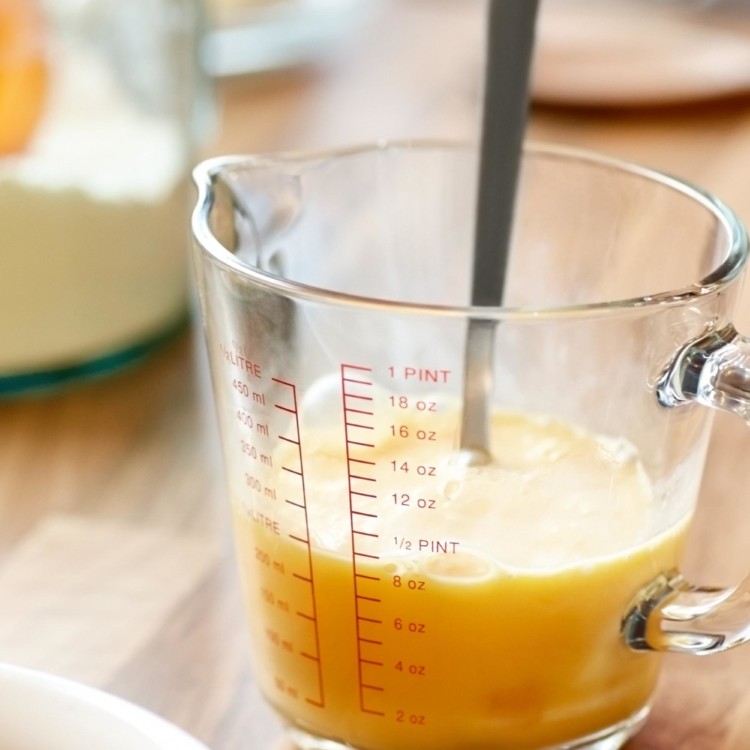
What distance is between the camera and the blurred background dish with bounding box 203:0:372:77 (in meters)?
1.12

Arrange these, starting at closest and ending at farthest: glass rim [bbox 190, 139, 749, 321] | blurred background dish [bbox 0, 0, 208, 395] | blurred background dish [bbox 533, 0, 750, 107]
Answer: glass rim [bbox 190, 139, 749, 321]
blurred background dish [bbox 0, 0, 208, 395]
blurred background dish [bbox 533, 0, 750, 107]

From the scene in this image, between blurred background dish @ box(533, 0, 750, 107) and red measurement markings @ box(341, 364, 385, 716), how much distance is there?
697 millimetres

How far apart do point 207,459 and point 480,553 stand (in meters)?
0.29

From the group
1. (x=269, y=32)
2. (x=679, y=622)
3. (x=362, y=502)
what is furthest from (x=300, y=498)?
(x=269, y=32)

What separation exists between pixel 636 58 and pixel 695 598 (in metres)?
0.77

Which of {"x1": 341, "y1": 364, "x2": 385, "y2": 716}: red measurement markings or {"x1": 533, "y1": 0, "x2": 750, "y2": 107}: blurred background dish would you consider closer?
{"x1": 341, "y1": 364, "x2": 385, "y2": 716}: red measurement markings

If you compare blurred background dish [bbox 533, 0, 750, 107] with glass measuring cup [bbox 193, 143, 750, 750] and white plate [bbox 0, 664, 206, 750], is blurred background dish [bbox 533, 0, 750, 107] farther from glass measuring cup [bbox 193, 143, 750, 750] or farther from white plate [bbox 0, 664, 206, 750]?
white plate [bbox 0, 664, 206, 750]

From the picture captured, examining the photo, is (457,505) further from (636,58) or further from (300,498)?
(636,58)

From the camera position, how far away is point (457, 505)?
1.46 feet

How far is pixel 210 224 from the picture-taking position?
47 cm

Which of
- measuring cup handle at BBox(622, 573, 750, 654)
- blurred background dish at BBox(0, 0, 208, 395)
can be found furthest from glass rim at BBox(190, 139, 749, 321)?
blurred background dish at BBox(0, 0, 208, 395)

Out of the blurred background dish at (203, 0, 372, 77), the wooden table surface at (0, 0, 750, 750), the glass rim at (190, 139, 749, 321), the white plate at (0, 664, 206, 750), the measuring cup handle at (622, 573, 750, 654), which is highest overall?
the glass rim at (190, 139, 749, 321)

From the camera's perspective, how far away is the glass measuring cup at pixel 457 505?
425mm

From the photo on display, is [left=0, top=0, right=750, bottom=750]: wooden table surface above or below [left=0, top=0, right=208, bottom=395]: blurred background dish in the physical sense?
below
